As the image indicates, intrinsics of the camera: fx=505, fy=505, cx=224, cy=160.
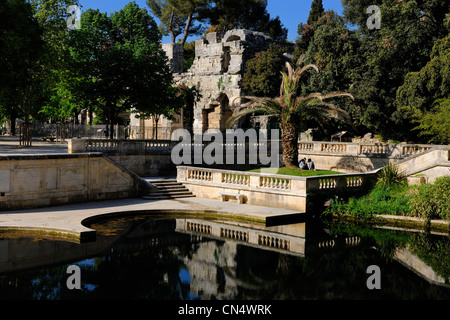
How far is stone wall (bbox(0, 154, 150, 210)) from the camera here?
19888 millimetres

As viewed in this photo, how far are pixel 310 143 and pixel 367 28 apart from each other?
1358 centimetres

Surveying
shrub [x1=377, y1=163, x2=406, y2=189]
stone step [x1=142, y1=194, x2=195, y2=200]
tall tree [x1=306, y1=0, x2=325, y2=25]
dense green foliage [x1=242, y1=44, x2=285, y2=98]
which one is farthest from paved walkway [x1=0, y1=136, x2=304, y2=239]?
tall tree [x1=306, y1=0, x2=325, y2=25]

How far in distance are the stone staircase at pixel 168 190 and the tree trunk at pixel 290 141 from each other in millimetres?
5325

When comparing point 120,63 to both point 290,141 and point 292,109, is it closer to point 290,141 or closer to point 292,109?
point 292,109

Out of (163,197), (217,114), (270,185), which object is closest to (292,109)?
(270,185)

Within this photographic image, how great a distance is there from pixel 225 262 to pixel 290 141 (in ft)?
37.4

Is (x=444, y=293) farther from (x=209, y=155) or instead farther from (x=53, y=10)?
(x=53, y=10)

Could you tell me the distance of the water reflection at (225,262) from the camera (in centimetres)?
1266

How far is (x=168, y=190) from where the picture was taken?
24.4 m

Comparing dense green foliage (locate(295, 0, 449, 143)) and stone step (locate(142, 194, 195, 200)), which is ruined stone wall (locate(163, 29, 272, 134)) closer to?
dense green foliage (locate(295, 0, 449, 143))

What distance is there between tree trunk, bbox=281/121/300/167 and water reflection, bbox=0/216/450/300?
618 cm

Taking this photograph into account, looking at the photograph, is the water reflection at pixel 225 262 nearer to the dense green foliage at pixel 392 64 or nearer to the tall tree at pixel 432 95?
the tall tree at pixel 432 95

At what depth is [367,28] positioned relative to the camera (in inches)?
1577
